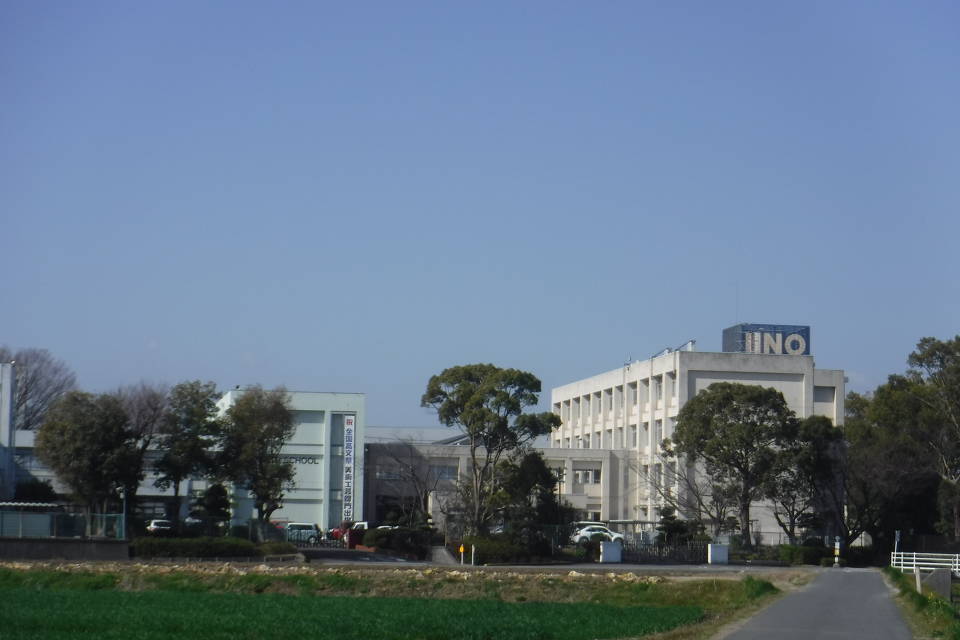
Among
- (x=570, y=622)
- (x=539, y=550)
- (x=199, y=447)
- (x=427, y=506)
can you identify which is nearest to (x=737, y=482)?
(x=539, y=550)

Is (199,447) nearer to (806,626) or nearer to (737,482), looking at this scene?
(737,482)

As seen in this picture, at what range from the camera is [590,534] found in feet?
226

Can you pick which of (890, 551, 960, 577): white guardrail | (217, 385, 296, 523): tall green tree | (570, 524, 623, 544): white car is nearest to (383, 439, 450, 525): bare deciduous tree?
(570, 524, 623, 544): white car

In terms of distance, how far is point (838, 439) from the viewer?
6688 centimetres

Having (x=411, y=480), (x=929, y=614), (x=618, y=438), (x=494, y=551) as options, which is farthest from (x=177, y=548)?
(x=618, y=438)

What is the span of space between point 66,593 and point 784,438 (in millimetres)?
43146

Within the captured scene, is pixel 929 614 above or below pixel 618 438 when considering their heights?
below

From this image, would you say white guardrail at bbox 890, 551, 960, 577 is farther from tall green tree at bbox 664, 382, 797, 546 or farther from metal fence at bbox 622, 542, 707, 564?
tall green tree at bbox 664, 382, 797, 546

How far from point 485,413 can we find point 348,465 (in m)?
20.6

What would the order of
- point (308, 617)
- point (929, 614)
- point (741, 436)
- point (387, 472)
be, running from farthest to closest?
point (387, 472), point (741, 436), point (929, 614), point (308, 617)

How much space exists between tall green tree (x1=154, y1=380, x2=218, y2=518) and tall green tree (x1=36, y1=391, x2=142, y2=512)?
9.72ft

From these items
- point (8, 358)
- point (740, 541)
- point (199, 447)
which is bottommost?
point (740, 541)

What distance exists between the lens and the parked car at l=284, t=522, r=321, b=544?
215ft

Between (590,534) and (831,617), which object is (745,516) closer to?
(590,534)
